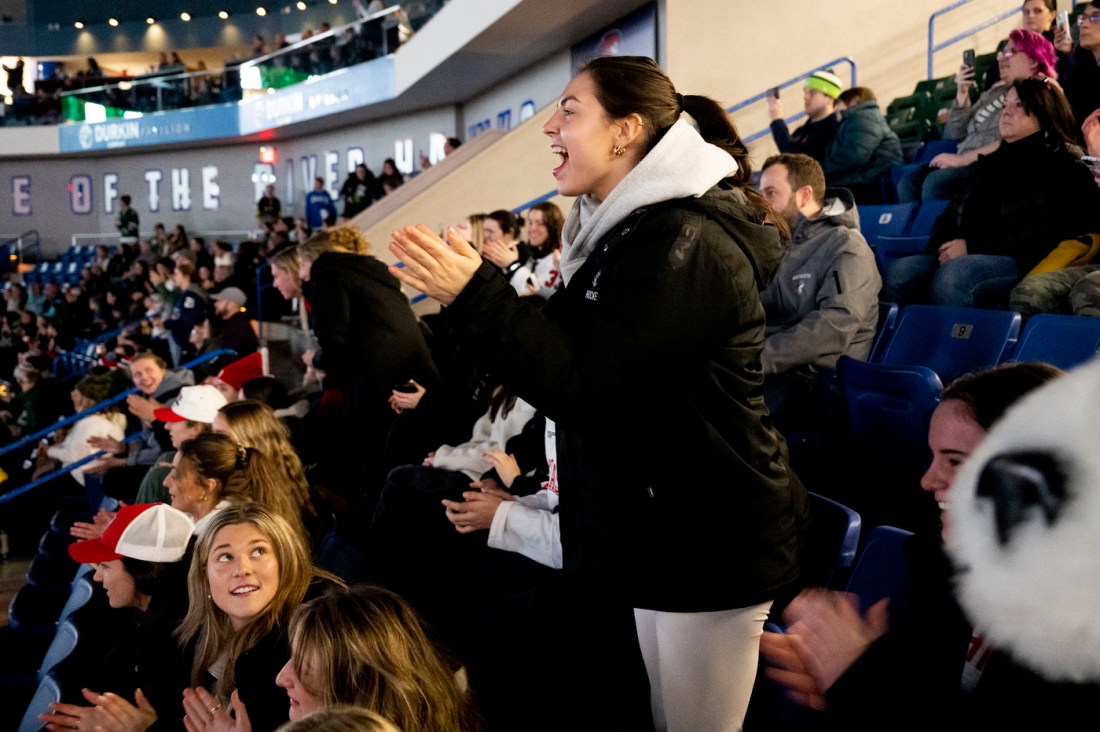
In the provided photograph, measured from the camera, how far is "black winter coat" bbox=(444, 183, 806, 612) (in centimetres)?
137

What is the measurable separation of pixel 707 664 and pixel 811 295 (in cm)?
224

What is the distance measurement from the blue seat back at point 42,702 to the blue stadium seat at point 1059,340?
9.37 feet

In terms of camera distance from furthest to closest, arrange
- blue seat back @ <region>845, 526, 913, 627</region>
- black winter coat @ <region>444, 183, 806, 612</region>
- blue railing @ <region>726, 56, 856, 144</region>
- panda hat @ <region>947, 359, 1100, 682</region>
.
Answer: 1. blue railing @ <region>726, 56, 856, 144</region>
2. blue seat back @ <region>845, 526, 913, 627</region>
3. black winter coat @ <region>444, 183, 806, 612</region>
4. panda hat @ <region>947, 359, 1100, 682</region>

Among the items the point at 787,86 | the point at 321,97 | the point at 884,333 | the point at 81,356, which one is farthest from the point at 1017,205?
the point at 321,97

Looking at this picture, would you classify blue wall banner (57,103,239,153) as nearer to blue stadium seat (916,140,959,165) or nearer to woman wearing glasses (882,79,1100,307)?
blue stadium seat (916,140,959,165)

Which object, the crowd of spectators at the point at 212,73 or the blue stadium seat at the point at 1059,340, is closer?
the blue stadium seat at the point at 1059,340

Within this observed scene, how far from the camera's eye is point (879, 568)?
6.20 feet

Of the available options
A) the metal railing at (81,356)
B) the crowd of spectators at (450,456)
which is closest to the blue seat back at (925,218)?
the crowd of spectators at (450,456)

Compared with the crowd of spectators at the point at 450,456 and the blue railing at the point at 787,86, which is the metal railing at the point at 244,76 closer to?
the blue railing at the point at 787,86

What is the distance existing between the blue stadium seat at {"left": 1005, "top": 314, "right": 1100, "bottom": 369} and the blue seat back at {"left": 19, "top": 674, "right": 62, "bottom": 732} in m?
2.85

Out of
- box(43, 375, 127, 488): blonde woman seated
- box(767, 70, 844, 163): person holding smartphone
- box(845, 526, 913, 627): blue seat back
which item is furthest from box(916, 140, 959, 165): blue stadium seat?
box(43, 375, 127, 488): blonde woman seated

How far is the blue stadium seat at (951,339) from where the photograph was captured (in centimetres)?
306

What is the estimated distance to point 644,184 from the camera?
1493mm

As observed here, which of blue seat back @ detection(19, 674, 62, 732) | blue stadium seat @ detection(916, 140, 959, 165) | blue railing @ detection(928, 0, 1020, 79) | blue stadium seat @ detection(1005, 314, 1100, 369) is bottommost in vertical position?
blue seat back @ detection(19, 674, 62, 732)
